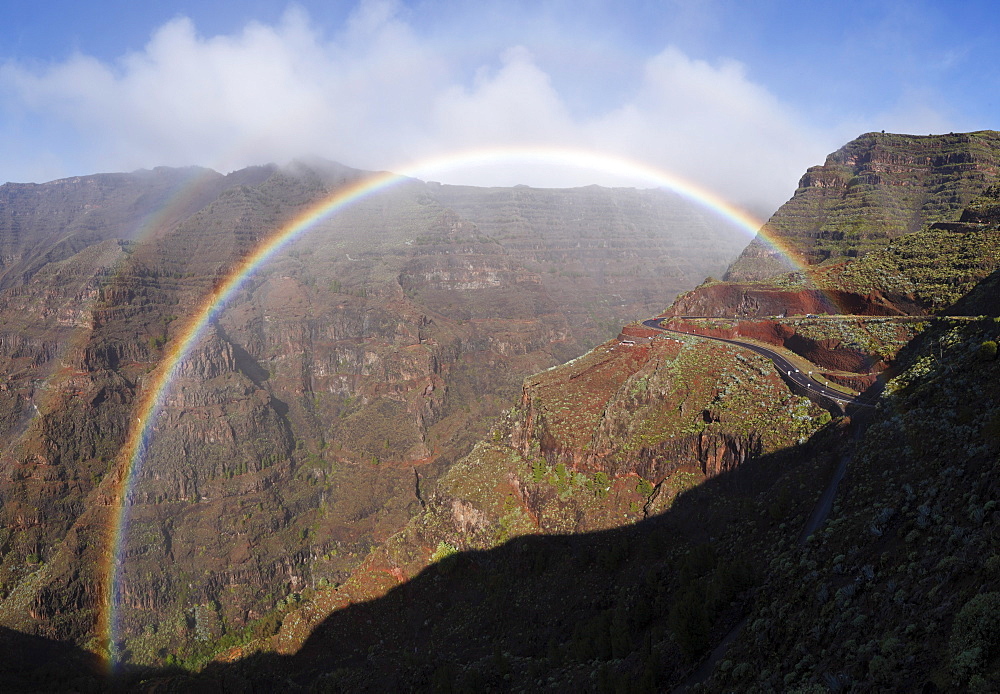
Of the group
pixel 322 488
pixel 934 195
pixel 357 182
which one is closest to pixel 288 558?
pixel 322 488

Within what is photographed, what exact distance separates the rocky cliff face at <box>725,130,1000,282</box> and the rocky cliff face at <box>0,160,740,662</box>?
6897cm

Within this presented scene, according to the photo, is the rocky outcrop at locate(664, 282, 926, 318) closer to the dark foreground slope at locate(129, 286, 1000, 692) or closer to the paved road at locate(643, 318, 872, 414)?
the paved road at locate(643, 318, 872, 414)

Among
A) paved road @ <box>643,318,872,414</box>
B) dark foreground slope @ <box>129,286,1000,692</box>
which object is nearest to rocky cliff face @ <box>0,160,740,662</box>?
dark foreground slope @ <box>129,286,1000,692</box>

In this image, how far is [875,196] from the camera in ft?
252

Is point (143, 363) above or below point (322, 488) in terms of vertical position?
above

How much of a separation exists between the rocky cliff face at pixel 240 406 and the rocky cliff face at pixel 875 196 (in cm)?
6897

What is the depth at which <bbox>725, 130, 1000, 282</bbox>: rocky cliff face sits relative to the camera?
7006 centimetres

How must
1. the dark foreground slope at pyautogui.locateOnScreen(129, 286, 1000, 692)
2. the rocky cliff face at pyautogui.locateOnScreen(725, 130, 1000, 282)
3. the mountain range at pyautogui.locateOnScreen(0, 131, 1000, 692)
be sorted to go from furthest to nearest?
1. the rocky cliff face at pyautogui.locateOnScreen(725, 130, 1000, 282)
2. the mountain range at pyautogui.locateOnScreen(0, 131, 1000, 692)
3. the dark foreground slope at pyautogui.locateOnScreen(129, 286, 1000, 692)

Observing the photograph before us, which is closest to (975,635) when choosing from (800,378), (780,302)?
(800,378)

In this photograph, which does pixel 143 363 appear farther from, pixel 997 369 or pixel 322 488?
pixel 997 369

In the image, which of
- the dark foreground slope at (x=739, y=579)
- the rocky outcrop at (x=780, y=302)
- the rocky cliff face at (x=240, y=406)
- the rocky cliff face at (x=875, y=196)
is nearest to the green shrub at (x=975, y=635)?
the dark foreground slope at (x=739, y=579)

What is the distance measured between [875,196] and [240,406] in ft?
385

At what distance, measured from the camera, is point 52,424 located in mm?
90000

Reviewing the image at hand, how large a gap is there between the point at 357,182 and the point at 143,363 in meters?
115
